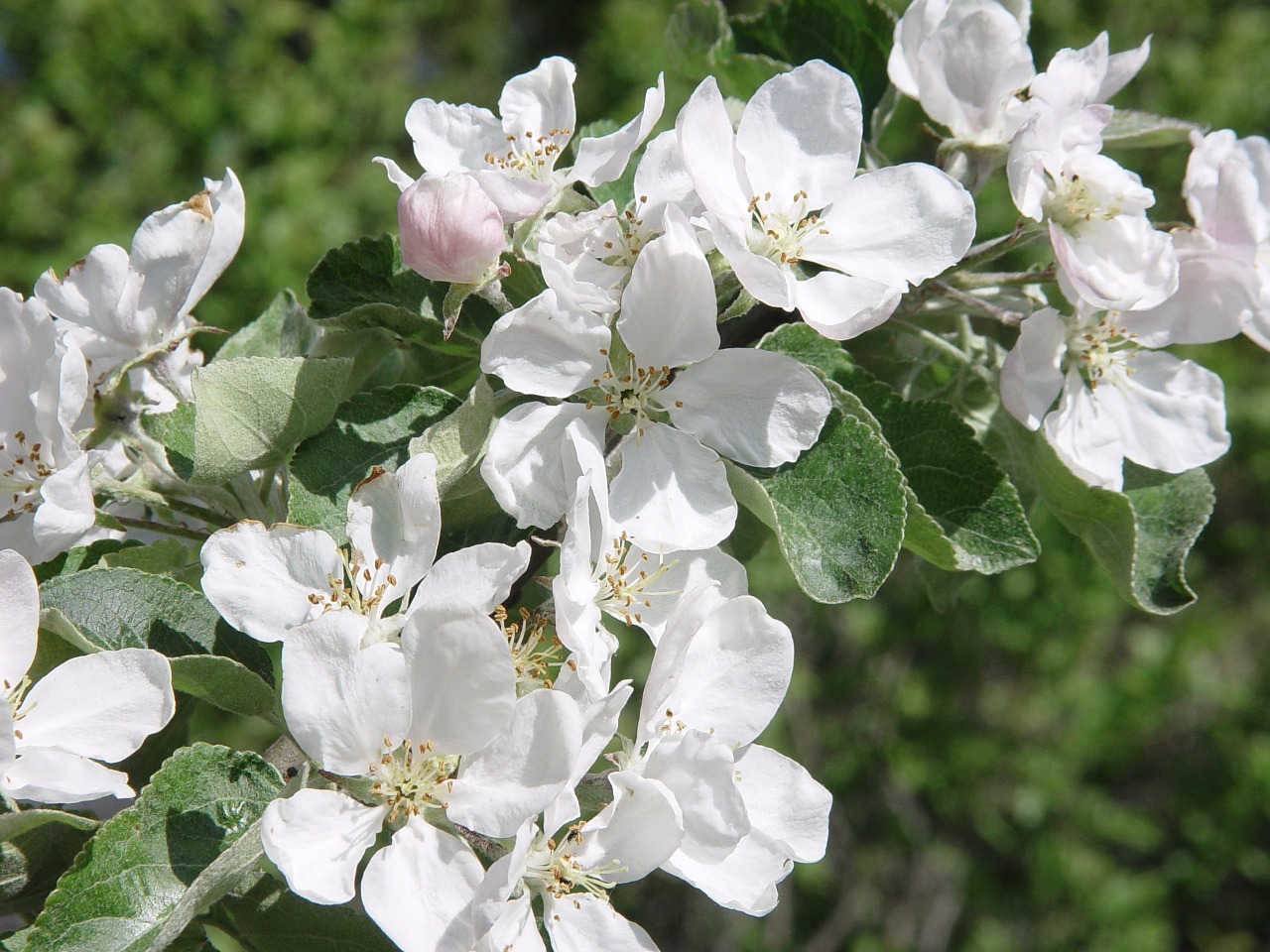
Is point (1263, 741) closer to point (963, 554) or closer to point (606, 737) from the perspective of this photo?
point (963, 554)

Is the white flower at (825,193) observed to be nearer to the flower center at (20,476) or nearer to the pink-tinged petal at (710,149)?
the pink-tinged petal at (710,149)

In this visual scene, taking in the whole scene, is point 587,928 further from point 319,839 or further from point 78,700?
point 78,700

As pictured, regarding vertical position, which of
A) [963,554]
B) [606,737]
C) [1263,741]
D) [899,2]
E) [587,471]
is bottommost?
[1263,741]

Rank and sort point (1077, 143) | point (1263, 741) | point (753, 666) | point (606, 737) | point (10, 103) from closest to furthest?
point (606, 737) < point (753, 666) < point (1077, 143) < point (1263, 741) < point (10, 103)

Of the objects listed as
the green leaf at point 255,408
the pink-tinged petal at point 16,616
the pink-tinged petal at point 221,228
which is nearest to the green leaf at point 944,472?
the green leaf at point 255,408

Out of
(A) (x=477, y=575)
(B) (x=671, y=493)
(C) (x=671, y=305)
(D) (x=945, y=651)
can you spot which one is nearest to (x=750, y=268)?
(C) (x=671, y=305)

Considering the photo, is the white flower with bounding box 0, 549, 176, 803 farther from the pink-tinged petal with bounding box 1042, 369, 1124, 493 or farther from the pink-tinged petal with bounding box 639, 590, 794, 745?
the pink-tinged petal with bounding box 1042, 369, 1124, 493

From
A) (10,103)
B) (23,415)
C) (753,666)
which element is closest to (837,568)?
(753,666)

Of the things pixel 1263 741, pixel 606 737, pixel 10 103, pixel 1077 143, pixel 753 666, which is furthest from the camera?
pixel 10 103

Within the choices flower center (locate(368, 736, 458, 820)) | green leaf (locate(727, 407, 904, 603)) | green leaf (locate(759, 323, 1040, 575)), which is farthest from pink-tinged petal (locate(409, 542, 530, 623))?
green leaf (locate(759, 323, 1040, 575))
